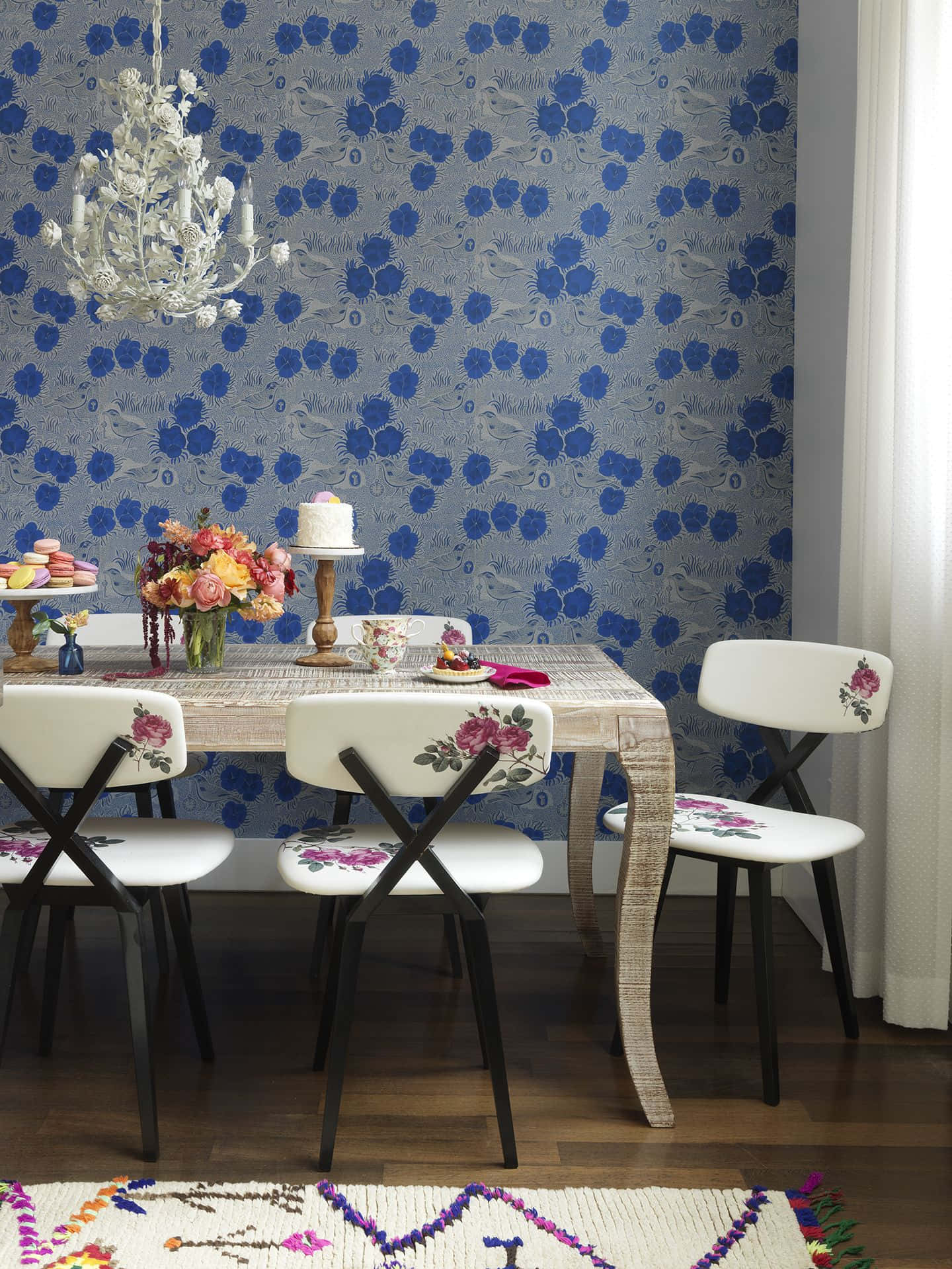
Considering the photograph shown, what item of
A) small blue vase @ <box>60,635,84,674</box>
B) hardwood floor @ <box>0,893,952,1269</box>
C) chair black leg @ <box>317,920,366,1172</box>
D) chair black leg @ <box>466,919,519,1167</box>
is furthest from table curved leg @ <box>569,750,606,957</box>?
small blue vase @ <box>60,635,84,674</box>

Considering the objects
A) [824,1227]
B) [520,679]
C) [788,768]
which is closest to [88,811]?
[520,679]

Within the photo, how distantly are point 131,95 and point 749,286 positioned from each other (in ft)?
6.35

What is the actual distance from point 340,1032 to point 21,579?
3.87 feet

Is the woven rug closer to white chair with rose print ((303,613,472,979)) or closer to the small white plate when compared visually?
white chair with rose print ((303,613,472,979))

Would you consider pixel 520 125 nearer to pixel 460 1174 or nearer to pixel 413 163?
pixel 413 163

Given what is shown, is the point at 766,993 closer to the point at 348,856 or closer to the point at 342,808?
the point at 348,856

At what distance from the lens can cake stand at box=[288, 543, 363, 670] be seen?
245 centimetres

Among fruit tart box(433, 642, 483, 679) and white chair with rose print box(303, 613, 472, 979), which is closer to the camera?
fruit tart box(433, 642, 483, 679)

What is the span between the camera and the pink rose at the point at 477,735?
72.2 inches

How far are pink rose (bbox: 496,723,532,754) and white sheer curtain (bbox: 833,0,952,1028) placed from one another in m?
1.02

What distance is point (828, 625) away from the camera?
3.07m

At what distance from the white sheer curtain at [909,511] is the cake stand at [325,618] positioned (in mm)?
1200

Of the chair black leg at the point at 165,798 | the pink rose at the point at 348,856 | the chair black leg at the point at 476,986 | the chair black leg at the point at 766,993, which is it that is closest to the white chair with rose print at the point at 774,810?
the chair black leg at the point at 766,993

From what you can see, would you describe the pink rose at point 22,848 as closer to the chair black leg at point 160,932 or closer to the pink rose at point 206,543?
the chair black leg at point 160,932
